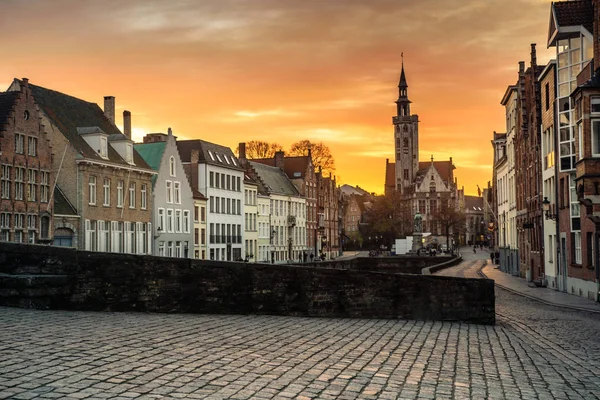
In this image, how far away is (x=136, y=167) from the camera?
56312 mm

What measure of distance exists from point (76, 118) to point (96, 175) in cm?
557

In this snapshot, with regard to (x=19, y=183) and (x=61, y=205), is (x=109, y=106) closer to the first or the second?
(x=61, y=205)

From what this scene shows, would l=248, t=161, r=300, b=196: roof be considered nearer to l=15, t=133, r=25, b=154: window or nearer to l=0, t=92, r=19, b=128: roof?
l=15, t=133, r=25, b=154: window

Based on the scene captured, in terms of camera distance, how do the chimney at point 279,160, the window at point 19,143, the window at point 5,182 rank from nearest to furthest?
the window at point 5,182
the window at point 19,143
the chimney at point 279,160

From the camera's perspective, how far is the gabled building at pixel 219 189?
71438 mm

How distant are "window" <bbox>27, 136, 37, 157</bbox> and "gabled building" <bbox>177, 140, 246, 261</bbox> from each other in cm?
2663

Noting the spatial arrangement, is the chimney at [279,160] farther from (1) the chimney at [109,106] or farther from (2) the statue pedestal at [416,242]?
(1) the chimney at [109,106]

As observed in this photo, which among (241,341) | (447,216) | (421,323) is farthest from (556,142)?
(447,216)

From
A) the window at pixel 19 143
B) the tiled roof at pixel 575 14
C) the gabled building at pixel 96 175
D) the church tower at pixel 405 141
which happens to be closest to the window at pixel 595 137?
the tiled roof at pixel 575 14

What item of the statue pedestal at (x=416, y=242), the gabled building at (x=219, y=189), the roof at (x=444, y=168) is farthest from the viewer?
the roof at (x=444, y=168)

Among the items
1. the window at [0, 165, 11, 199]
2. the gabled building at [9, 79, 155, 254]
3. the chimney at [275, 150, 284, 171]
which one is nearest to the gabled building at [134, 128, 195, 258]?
the gabled building at [9, 79, 155, 254]

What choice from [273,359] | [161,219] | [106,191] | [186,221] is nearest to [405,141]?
[186,221]

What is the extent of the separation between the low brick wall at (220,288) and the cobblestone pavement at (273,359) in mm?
732

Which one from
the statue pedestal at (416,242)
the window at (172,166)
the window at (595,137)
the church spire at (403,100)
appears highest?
the church spire at (403,100)
